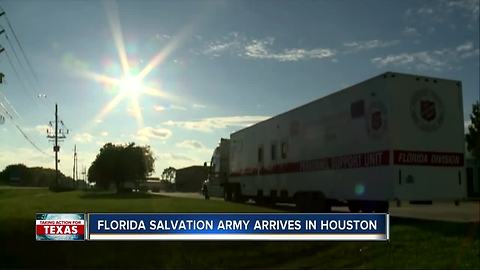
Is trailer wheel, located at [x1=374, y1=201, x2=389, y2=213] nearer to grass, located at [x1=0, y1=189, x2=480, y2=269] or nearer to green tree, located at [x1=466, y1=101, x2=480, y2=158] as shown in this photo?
grass, located at [x1=0, y1=189, x2=480, y2=269]

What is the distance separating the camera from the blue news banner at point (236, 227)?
28.0 feet

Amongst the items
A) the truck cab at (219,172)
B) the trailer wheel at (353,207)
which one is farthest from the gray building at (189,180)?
the trailer wheel at (353,207)

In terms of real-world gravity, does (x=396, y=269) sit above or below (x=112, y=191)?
below

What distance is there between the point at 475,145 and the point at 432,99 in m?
33.8

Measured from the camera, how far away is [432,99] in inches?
606

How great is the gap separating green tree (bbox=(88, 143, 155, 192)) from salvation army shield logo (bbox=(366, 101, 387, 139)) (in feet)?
21.3

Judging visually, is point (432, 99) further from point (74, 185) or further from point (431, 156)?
point (74, 185)

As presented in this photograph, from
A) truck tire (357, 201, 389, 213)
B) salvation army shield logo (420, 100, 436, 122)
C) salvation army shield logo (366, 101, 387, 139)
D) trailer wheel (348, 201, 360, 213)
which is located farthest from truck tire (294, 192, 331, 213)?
salvation army shield logo (420, 100, 436, 122)

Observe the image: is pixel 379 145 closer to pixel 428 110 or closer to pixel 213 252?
pixel 428 110

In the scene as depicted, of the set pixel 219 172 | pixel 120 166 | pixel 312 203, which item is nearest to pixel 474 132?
pixel 219 172

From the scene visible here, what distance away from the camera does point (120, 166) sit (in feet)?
48.6

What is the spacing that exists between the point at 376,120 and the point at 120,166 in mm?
7636

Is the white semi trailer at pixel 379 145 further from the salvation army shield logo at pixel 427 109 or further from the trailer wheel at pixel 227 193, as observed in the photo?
the trailer wheel at pixel 227 193

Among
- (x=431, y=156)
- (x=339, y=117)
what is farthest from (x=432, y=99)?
(x=339, y=117)
